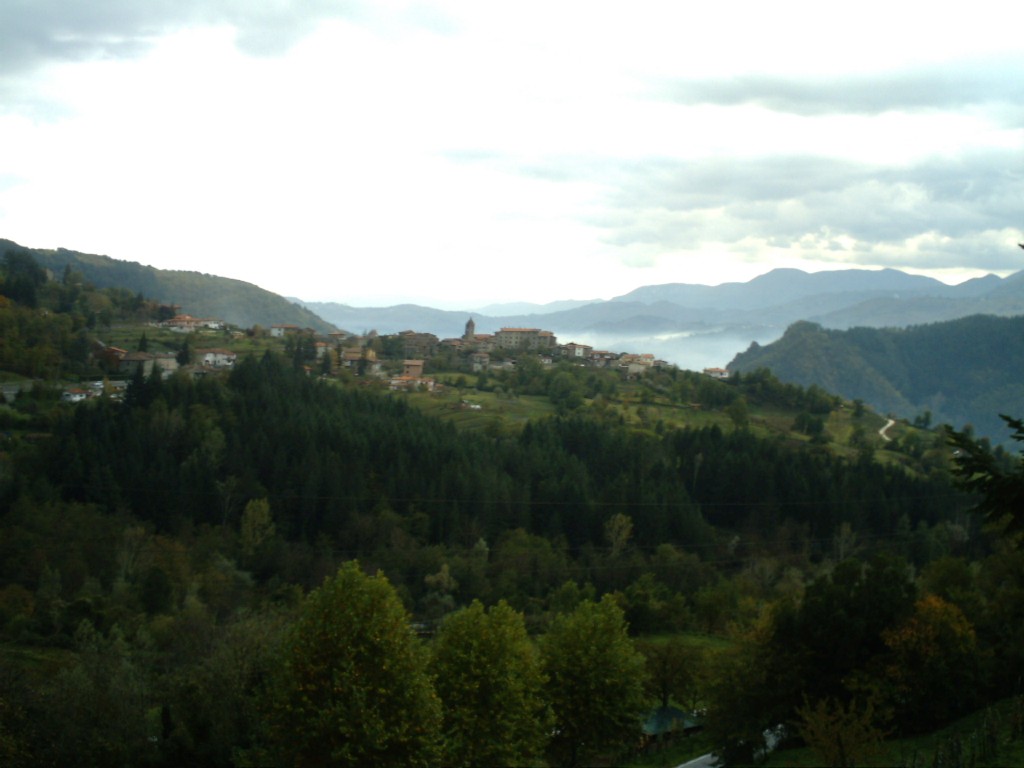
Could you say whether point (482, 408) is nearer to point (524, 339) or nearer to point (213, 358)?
point (213, 358)

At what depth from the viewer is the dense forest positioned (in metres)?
18.9

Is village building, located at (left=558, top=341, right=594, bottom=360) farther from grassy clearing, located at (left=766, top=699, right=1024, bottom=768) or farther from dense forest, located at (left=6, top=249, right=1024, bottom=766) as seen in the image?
grassy clearing, located at (left=766, top=699, right=1024, bottom=768)

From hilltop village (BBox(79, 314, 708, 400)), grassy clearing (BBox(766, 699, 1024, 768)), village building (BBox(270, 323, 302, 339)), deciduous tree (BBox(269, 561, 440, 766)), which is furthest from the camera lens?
village building (BBox(270, 323, 302, 339))

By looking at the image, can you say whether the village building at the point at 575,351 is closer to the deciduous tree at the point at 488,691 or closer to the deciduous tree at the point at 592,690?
the deciduous tree at the point at 592,690

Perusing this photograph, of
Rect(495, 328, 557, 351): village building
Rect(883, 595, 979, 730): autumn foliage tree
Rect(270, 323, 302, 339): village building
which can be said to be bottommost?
Answer: Rect(883, 595, 979, 730): autumn foliage tree

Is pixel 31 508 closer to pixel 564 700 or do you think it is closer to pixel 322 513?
pixel 322 513

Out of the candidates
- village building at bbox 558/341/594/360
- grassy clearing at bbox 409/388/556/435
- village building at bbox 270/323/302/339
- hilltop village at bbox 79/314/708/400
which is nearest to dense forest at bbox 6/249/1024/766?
grassy clearing at bbox 409/388/556/435

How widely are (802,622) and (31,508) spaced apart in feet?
112

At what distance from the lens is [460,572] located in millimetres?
44625

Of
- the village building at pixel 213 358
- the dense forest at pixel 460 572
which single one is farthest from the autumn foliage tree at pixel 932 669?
the village building at pixel 213 358

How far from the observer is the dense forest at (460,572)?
18.9 meters

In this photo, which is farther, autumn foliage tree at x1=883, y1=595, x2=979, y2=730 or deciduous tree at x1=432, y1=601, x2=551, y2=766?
autumn foliage tree at x1=883, y1=595, x2=979, y2=730

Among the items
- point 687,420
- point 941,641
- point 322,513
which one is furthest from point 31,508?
point 687,420

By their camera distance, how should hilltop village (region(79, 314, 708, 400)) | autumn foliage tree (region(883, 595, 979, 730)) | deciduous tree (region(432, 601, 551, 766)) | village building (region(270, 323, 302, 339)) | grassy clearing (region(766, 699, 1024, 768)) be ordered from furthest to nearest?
village building (region(270, 323, 302, 339)) < hilltop village (region(79, 314, 708, 400)) < autumn foliage tree (region(883, 595, 979, 730)) < deciduous tree (region(432, 601, 551, 766)) < grassy clearing (region(766, 699, 1024, 768))
